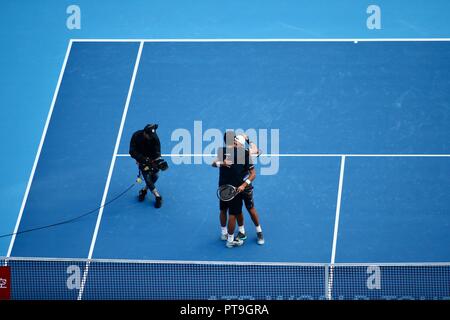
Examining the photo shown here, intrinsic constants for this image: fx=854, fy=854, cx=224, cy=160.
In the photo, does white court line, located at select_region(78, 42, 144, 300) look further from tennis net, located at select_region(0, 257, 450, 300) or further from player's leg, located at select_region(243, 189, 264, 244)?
player's leg, located at select_region(243, 189, 264, 244)

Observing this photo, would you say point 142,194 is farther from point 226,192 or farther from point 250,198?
point 250,198

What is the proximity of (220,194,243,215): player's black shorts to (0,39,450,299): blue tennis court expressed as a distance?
0.74 meters

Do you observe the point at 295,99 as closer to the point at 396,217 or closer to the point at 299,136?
the point at 299,136

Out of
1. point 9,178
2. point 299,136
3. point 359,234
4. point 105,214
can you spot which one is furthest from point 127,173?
point 359,234

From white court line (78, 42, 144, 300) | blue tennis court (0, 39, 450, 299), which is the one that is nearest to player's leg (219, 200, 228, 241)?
blue tennis court (0, 39, 450, 299)

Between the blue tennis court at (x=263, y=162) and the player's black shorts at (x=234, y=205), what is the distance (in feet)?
2.42

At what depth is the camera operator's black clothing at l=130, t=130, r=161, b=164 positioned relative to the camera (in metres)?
13.8

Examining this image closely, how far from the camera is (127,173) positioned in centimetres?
1505

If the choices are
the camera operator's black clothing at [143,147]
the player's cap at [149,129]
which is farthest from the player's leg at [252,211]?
the player's cap at [149,129]

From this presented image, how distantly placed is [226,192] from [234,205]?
36 centimetres

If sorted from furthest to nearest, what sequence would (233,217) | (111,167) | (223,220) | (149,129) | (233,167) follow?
1. (111,167)
2. (149,129)
3. (223,220)
4. (233,217)
5. (233,167)

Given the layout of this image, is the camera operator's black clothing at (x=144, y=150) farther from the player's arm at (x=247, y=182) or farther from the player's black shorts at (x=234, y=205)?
the player's arm at (x=247, y=182)

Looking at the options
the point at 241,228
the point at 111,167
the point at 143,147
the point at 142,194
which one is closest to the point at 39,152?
the point at 111,167

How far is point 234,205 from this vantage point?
13062 millimetres
